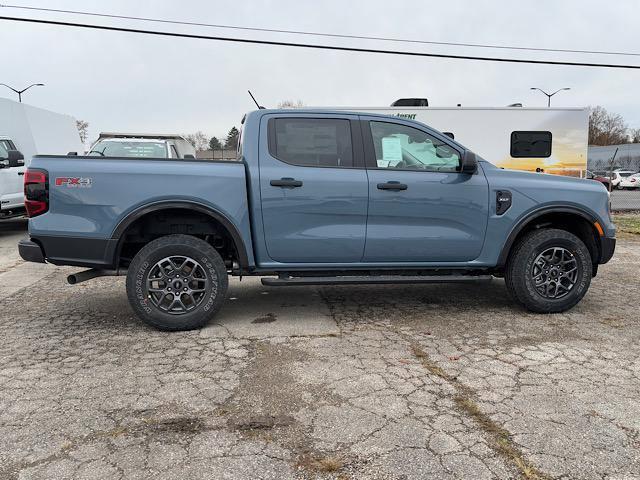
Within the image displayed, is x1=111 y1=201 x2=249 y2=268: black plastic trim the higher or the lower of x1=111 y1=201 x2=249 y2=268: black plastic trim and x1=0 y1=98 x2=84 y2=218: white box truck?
the lower

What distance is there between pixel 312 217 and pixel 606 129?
8565 centimetres

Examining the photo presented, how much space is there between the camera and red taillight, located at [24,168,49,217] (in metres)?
4.18

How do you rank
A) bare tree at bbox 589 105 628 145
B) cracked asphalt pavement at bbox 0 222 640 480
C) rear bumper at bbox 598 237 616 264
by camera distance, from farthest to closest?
bare tree at bbox 589 105 628 145, rear bumper at bbox 598 237 616 264, cracked asphalt pavement at bbox 0 222 640 480

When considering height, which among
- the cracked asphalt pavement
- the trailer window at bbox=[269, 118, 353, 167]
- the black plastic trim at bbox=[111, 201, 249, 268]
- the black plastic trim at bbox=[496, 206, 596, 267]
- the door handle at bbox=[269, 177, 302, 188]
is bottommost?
the cracked asphalt pavement

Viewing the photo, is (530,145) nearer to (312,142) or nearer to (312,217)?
(312,142)

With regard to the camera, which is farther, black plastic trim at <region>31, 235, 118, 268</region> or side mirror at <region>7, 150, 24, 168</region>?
side mirror at <region>7, 150, 24, 168</region>

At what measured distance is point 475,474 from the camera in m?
2.43

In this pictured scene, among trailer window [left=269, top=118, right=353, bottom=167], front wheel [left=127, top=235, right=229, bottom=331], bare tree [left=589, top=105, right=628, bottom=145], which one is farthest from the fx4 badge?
bare tree [left=589, top=105, right=628, bottom=145]

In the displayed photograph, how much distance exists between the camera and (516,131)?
1245 cm

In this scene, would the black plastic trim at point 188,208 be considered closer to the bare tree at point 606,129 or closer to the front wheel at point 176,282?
the front wheel at point 176,282

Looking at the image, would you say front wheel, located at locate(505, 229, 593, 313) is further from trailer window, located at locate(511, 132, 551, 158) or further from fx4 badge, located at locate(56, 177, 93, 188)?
trailer window, located at locate(511, 132, 551, 158)

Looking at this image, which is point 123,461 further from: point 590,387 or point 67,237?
point 590,387

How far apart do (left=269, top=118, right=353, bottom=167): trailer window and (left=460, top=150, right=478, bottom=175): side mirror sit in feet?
3.36

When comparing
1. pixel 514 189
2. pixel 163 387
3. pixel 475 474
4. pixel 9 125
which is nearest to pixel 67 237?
pixel 163 387
